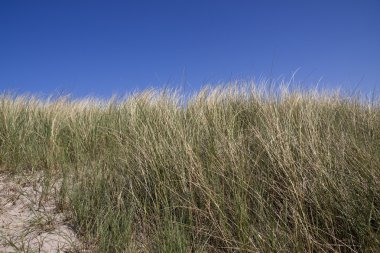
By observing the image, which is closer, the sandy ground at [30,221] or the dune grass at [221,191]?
the dune grass at [221,191]

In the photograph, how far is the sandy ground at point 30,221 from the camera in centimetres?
219

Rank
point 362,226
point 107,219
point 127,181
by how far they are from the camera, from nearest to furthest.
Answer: point 362,226, point 107,219, point 127,181

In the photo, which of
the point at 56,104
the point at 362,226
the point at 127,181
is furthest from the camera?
the point at 56,104

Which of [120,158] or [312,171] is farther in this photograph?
[120,158]

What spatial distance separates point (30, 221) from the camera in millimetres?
2430

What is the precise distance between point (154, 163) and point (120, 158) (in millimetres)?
381

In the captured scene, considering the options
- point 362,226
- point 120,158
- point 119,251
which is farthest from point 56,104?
point 362,226

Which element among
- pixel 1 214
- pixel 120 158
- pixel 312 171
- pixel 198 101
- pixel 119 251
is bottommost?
pixel 119 251

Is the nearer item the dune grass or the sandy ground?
the dune grass

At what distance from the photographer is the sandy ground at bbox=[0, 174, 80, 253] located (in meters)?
2.19

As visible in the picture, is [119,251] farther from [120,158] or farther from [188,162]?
[120,158]

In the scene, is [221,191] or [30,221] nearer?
[221,191]

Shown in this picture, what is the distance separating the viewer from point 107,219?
2.23 m

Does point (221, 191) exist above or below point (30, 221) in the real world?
above
